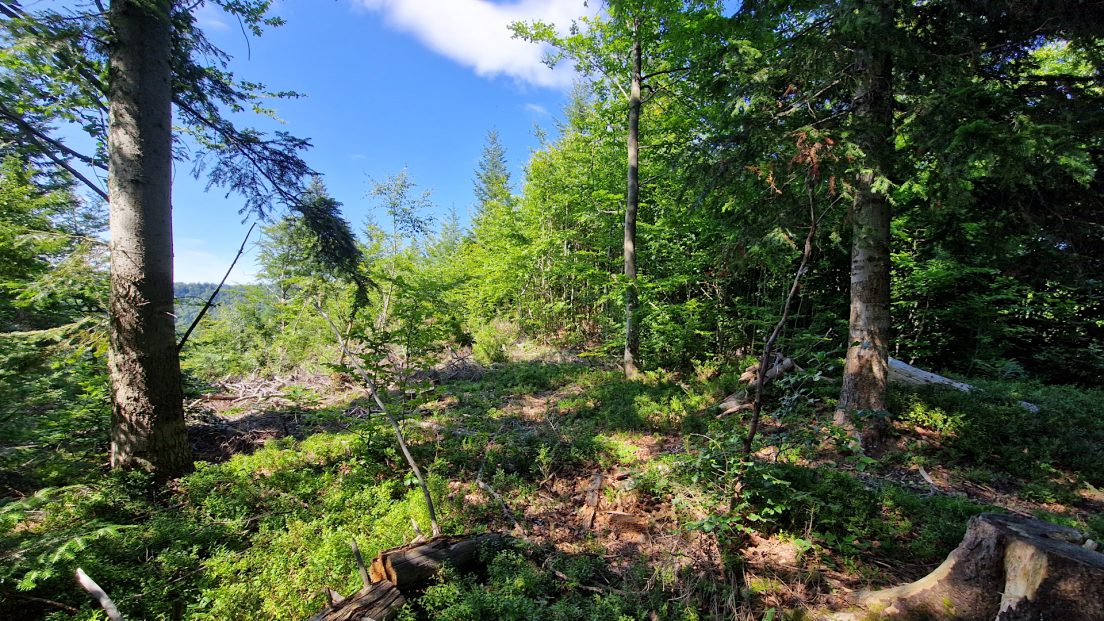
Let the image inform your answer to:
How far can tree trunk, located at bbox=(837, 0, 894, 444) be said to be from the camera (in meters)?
4.80

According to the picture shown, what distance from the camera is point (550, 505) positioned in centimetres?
448

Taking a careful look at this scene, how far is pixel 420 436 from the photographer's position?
5.85 meters

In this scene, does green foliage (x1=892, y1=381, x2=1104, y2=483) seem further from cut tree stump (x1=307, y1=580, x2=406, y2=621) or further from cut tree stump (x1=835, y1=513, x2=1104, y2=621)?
cut tree stump (x1=307, y1=580, x2=406, y2=621)

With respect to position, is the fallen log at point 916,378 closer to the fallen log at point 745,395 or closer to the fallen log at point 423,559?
the fallen log at point 745,395

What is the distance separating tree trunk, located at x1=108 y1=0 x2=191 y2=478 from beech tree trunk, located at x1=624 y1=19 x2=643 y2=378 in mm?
6822

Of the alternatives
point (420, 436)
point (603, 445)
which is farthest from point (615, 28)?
point (420, 436)

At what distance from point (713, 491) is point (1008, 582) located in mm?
1793

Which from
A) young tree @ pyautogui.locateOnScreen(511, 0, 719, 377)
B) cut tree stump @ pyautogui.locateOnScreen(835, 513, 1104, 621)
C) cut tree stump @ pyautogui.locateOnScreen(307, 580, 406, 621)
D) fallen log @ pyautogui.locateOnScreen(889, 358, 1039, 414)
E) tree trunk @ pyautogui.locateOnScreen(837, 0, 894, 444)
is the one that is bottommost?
cut tree stump @ pyautogui.locateOnScreen(307, 580, 406, 621)

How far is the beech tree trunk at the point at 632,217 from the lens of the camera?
8.26m

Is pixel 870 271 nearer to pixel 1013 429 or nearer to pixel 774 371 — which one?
pixel 774 371

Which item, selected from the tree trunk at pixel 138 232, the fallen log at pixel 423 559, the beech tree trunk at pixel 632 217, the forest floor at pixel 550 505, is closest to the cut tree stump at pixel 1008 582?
the forest floor at pixel 550 505

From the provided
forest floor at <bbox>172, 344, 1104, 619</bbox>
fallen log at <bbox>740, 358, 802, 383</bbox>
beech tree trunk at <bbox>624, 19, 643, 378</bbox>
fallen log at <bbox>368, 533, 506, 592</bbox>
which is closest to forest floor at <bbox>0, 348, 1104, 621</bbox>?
forest floor at <bbox>172, 344, 1104, 619</bbox>

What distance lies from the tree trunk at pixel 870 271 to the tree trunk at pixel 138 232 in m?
7.62

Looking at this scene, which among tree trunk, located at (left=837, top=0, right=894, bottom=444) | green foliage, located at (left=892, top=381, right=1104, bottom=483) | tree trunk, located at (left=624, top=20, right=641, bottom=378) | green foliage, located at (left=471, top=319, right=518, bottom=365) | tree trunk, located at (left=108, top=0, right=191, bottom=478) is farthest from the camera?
green foliage, located at (left=471, top=319, right=518, bottom=365)
